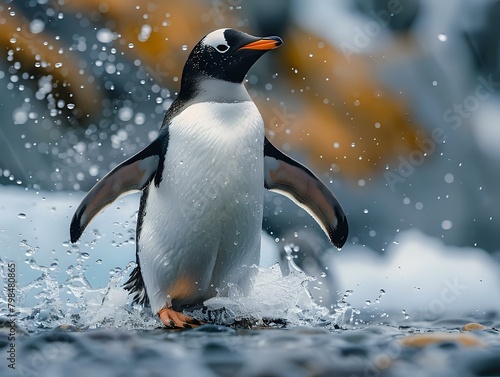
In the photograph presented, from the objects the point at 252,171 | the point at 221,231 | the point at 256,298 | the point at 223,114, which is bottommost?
the point at 256,298

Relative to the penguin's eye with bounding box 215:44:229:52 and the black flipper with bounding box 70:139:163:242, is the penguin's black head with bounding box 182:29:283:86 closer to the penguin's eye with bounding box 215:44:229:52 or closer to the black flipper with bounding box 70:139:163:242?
the penguin's eye with bounding box 215:44:229:52

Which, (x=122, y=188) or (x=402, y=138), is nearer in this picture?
(x=122, y=188)

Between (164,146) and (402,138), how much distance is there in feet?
8.62

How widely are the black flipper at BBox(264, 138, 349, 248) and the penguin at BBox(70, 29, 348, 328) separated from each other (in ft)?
0.41

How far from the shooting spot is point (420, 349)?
1.24 metres

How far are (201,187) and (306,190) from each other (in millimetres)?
486

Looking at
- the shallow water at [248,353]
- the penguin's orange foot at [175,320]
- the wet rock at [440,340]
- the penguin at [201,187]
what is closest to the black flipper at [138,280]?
the penguin at [201,187]

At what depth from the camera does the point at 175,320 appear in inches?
72.0

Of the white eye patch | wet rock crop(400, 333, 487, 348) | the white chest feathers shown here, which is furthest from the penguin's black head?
wet rock crop(400, 333, 487, 348)

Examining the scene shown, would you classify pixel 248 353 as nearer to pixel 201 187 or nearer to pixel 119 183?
pixel 201 187

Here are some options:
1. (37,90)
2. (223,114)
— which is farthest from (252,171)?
(37,90)

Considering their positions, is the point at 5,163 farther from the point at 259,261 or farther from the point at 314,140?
the point at 259,261

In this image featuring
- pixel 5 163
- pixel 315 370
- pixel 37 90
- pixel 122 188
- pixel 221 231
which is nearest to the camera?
pixel 315 370

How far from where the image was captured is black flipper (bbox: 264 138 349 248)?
2197 mm
